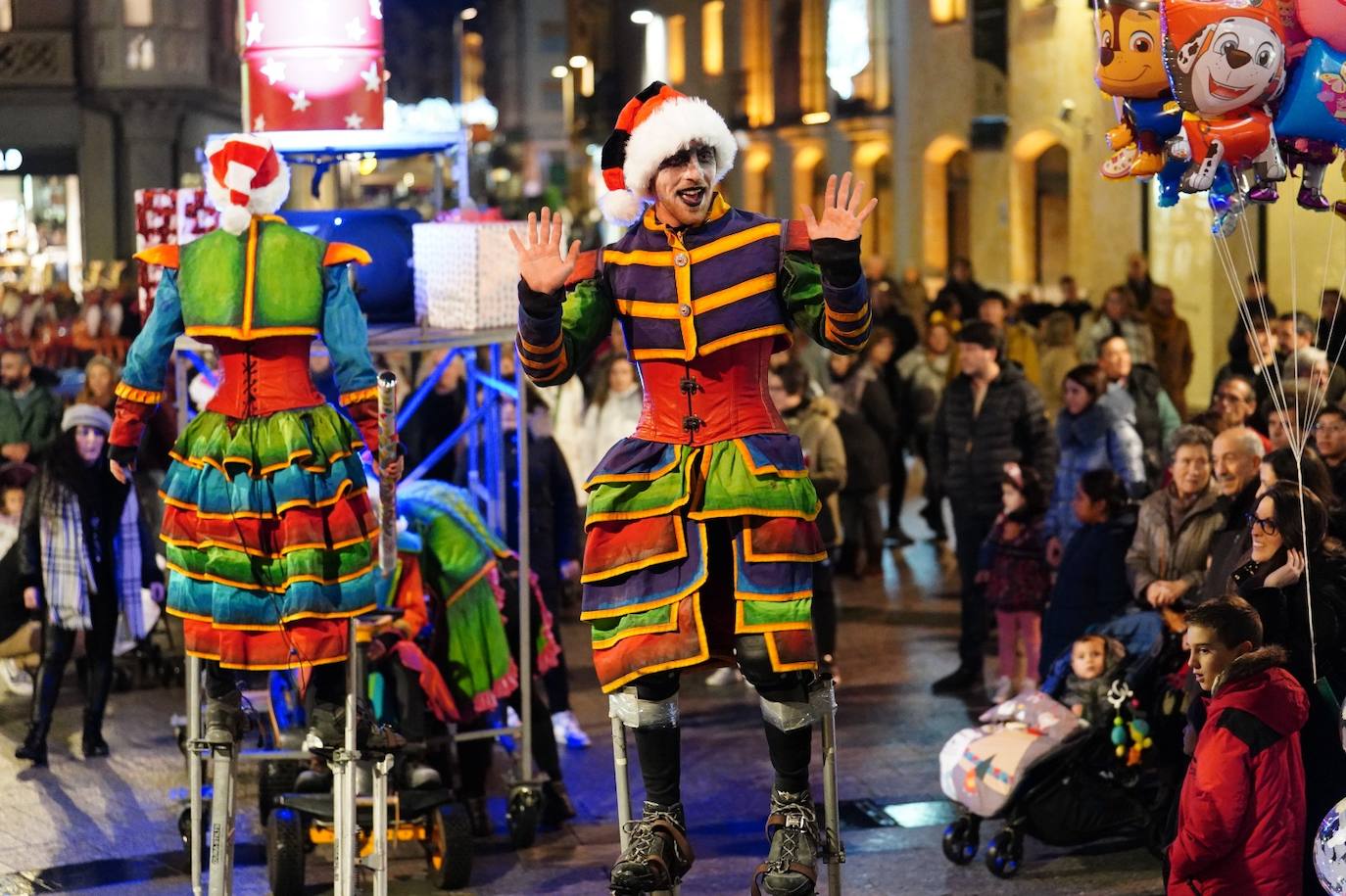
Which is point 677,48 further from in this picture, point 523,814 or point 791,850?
point 791,850

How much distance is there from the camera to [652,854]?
5266mm

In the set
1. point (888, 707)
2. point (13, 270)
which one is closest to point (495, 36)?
point (13, 270)

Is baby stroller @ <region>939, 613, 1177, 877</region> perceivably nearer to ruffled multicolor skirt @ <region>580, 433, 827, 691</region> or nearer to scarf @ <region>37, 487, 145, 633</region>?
ruffled multicolor skirt @ <region>580, 433, 827, 691</region>

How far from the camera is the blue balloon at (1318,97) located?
6.23m

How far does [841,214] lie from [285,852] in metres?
3.37

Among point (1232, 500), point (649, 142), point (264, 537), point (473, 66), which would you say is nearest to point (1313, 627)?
point (1232, 500)

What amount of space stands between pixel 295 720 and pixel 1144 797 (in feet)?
10.5

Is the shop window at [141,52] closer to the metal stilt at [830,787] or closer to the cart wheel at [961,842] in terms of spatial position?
the cart wheel at [961,842]

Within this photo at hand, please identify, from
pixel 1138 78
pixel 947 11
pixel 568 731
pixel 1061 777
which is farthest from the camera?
pixel 947 11

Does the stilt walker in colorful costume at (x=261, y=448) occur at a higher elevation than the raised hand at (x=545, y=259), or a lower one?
lower

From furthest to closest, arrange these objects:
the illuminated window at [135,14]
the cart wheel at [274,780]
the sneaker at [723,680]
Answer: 1. the illuminated window at [135,14]
2. the sneaker at [723,680]
3. the cart wheel at [274,780]

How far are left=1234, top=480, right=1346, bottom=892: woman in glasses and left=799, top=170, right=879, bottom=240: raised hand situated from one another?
1910 millimetres

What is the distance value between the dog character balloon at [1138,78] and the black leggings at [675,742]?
7.22 ft

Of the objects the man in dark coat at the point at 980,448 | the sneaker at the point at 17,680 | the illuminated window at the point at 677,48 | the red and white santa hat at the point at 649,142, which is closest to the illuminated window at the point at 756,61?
the illuminated window at the point at 677,48
